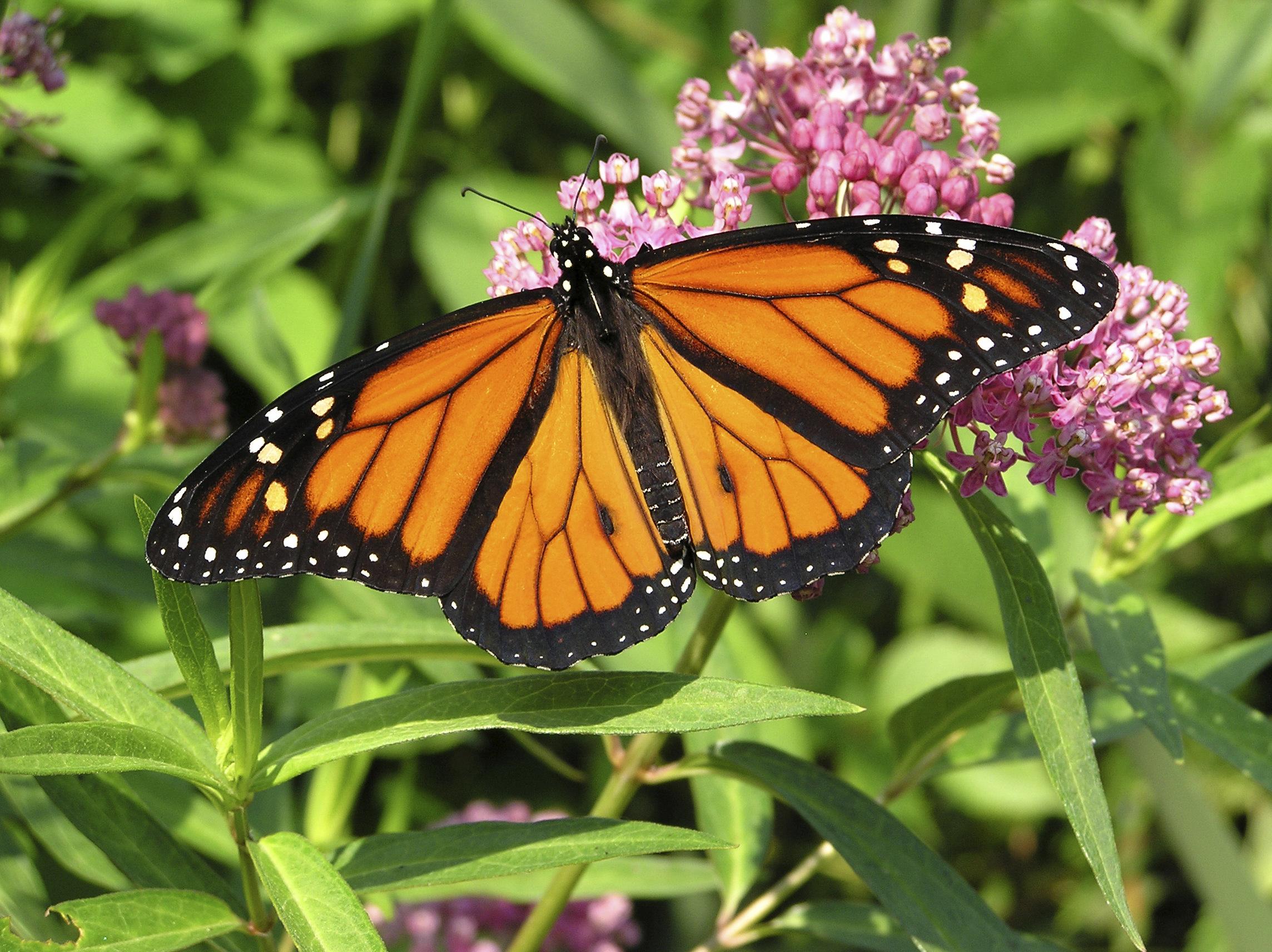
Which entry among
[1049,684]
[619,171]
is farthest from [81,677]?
[1049,684]

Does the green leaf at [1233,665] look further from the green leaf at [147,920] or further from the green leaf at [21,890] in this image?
the green leaf at [21,890]

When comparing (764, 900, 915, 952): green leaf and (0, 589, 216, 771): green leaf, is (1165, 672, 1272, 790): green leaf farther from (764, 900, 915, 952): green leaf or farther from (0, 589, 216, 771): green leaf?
(0, 589, 216, 771): green leaf

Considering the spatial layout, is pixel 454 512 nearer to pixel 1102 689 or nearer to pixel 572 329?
pixel 572 329

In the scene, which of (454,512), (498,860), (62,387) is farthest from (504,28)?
(498,860)

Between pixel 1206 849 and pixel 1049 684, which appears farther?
pixel 1206 849

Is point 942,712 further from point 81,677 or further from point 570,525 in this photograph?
point 81,677

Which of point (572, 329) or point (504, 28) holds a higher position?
point (504, 28)

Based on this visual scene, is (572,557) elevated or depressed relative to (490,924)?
elevated
